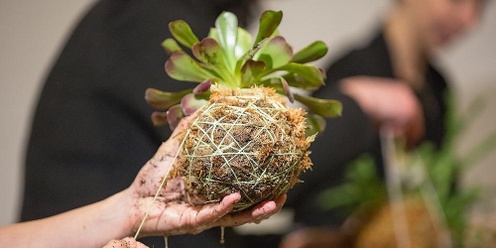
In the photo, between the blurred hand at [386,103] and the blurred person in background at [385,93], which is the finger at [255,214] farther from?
the blurred hand at [386,103]

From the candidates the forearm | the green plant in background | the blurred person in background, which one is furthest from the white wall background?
the forearm

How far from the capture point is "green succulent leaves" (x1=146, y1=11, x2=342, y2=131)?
58 cm

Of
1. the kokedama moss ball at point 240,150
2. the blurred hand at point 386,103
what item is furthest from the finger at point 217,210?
the blurred hand at point 386,103

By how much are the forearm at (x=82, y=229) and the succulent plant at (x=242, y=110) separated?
0.07 meters

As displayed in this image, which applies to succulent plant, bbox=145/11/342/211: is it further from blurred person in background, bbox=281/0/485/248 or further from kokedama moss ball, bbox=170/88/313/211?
blurred person in background, bbox=281/0/485/248

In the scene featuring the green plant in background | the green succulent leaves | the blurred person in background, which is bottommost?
the green plant in background

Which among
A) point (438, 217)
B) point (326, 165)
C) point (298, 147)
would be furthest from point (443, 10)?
point (298, 147)

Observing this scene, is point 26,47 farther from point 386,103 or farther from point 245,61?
point 245,61

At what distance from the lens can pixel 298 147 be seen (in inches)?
22.1

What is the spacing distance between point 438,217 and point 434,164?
0.19 metres

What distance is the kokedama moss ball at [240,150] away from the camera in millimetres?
539

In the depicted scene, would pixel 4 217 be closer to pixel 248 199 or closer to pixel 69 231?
pixel 69 231

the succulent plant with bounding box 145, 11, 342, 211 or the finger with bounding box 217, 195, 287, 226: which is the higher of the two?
the succulent plant with bounding box 145, 11, 342, 211

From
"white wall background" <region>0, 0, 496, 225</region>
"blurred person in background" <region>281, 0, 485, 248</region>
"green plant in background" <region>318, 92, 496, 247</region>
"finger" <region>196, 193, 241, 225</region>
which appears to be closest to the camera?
"finger" <region>196, 193, 241, 225</region>
